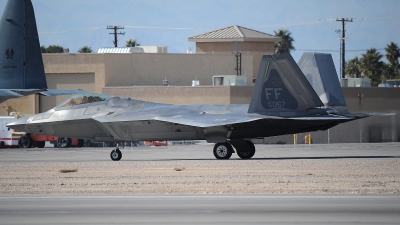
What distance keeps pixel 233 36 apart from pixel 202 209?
5456 centimetres

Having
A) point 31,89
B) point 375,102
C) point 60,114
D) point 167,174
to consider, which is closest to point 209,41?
point 375,102

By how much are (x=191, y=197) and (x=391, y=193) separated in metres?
4.43

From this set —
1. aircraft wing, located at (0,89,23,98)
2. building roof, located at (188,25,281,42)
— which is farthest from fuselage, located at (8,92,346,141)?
building roof, located at (188,25,281,42)

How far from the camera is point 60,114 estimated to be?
27.3m

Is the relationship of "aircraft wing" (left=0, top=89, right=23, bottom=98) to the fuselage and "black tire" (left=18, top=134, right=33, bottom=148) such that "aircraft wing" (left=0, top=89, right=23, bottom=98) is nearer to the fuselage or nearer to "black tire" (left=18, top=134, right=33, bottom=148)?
the fuselage

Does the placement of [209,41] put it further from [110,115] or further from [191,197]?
[191,197]

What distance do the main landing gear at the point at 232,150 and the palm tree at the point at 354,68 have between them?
3216 inches

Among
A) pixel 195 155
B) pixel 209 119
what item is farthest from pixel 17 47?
pixel 209 119

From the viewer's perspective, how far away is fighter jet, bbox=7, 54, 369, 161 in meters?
24.5

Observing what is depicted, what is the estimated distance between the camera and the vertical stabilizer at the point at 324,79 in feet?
86.2

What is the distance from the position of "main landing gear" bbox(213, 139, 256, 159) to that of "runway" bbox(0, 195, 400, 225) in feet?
36.1

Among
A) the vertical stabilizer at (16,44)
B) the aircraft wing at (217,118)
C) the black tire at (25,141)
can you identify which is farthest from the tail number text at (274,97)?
the black tire at (25,141)

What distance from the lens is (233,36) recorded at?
6662cm

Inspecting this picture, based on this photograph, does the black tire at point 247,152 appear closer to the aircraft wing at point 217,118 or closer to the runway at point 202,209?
the aircraft wing at point 217,118
